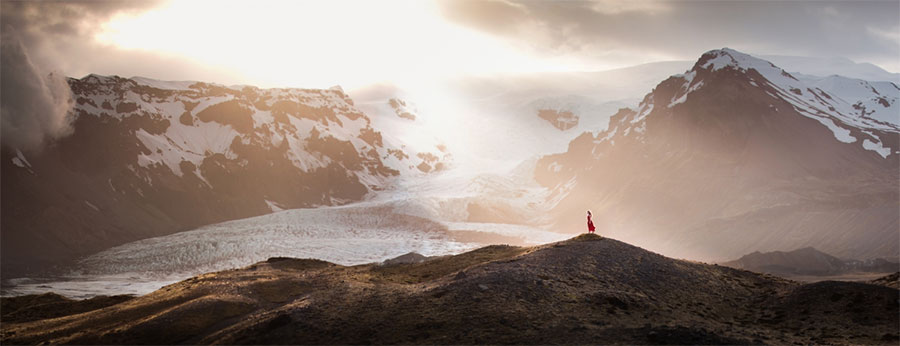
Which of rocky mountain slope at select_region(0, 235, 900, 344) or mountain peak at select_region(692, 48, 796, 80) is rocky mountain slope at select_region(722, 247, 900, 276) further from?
mountain peak at select_region(692, 48, 796, 80)

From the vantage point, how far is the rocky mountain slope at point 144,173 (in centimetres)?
10881

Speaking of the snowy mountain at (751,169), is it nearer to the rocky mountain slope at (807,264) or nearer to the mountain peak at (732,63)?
the mountain peak at (732,63)

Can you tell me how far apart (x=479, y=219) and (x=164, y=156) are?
9070 centimetres

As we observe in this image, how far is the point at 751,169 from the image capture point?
122m

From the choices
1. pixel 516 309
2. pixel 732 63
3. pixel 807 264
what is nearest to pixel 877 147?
pixel 732 63

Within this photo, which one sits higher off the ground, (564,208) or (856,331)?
(564,208)

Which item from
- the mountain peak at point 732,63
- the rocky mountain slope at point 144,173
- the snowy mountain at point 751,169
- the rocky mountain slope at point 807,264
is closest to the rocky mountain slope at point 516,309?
the rocky mountain slope at point 807,264

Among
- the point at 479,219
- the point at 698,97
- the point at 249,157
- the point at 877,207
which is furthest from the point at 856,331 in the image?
the point at 249,157

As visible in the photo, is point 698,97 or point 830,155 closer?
point 830,155

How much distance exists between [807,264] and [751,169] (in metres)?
42.8

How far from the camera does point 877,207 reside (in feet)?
323

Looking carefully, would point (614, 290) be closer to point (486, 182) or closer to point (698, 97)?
point (698, 97)

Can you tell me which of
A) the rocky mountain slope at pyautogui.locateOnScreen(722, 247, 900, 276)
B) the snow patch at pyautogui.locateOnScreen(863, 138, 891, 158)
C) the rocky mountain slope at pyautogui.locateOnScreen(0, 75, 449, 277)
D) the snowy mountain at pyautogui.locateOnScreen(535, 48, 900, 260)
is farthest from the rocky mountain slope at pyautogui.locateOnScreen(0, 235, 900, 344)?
the snow patch at pyautogui.locateOnScreen(863, 138, 891, 158)

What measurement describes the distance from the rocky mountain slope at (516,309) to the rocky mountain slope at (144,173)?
92.2 meters
